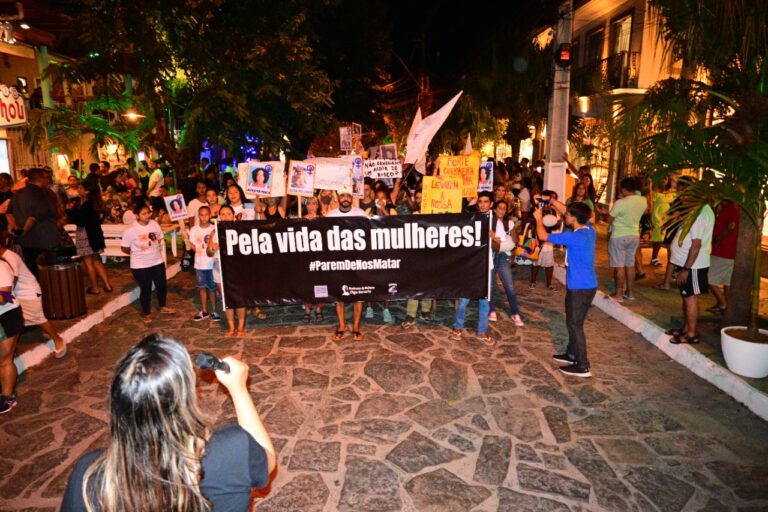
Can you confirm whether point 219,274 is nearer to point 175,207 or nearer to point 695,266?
point 175,207

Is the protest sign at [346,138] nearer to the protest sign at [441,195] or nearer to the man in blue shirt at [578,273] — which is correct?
the protest sign at [441,195]

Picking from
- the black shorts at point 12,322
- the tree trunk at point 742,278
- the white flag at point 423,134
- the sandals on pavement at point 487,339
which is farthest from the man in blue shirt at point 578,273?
the black shorts at point 12,322

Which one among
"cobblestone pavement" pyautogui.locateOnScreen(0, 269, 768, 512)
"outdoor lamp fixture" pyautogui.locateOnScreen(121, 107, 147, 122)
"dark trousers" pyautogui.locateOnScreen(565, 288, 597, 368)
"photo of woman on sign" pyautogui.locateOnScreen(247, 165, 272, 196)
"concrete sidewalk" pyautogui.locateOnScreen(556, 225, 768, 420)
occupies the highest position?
"outdoor lamp fixture" pyautogui.locateOnScreen(121, 107, 147, 122)

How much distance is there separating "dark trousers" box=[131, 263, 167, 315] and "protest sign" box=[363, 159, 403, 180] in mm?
4144

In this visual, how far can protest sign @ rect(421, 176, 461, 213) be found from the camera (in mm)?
8141

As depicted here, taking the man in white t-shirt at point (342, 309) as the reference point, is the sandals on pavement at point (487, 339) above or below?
below

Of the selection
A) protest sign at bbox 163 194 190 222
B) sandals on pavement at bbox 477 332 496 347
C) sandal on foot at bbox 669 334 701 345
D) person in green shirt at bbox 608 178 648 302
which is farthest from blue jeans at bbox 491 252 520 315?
protest sign at bbox 163 194 190 222

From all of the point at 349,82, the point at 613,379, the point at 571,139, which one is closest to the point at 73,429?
the point at 613,379

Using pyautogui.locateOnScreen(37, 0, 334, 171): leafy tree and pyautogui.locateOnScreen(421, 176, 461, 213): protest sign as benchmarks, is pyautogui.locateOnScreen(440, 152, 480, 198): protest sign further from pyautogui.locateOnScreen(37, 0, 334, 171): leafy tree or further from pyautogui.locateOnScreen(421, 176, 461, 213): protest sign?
pyautogui.locateOnScreen(37, 0, 334, 171): leafy tree

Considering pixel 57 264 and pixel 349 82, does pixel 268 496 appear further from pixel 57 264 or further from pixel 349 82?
pixel 349 82

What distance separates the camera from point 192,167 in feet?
43.7

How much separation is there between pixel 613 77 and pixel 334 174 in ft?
51.2

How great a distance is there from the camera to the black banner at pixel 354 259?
7.46m

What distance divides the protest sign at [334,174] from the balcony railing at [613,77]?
12.7m
